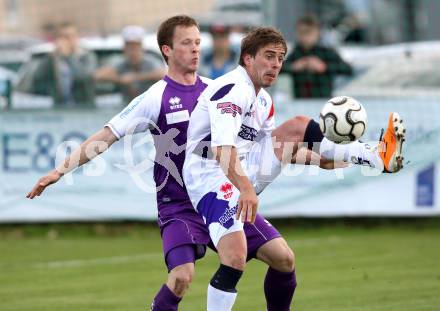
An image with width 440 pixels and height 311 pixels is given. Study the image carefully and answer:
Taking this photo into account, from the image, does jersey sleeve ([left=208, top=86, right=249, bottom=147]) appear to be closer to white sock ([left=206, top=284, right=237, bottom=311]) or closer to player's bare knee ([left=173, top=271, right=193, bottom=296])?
player's bare knee ([left=173, top=271, right=193, bottom=296])

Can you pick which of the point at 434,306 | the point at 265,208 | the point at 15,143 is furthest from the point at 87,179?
the point at 434,306

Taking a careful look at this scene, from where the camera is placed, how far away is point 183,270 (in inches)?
291

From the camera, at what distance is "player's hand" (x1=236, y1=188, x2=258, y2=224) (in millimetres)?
7000

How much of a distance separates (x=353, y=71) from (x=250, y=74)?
7660mm

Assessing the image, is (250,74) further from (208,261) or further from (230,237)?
(208,261)

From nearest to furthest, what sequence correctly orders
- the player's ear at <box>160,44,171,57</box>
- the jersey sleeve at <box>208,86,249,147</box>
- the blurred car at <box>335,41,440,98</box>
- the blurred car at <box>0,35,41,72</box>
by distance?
1. the jersey sleeve at <box>208,86,249,147</box>
2. the player's ear at <box>160,44,171,57</box>
3. the blurred car at <box>335,41,440,98</box>
4. the blurred car at <box>0,35,41,72</box>

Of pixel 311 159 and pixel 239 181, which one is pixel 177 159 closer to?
pixel 239 181

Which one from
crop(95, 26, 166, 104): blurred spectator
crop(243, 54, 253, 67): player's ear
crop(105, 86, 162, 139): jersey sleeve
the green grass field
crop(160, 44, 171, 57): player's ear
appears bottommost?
the green grass field

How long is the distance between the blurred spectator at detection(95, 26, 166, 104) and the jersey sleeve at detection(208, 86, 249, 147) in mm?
6516

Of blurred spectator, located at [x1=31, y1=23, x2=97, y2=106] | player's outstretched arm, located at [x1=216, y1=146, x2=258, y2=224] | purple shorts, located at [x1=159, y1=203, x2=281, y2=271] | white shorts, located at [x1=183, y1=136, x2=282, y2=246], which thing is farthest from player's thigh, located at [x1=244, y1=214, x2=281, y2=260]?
blurred spectator, located at [x1=31, y1=23, x2=97, y2=106]

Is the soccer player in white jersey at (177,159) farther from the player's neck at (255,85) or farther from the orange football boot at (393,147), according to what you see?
the orange football boot at (393,147)

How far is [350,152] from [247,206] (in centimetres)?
138

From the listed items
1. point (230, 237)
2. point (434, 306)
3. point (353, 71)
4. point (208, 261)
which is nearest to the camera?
point (230, 237)

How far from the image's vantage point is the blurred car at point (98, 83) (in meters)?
14.3
